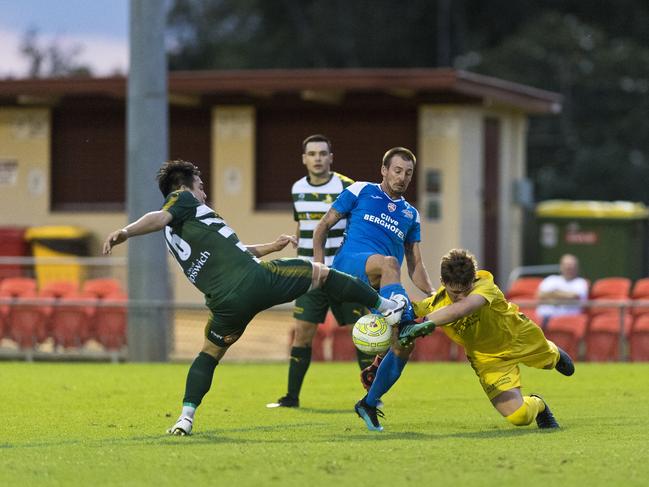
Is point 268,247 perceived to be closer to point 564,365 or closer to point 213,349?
point 213,349

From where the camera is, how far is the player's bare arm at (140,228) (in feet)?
29.6

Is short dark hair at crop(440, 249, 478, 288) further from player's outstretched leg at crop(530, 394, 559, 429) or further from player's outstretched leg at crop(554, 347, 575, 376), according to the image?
player's outstretched leg at crop(554, 347, 575, 376)

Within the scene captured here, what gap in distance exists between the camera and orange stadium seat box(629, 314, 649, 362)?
57.8ft

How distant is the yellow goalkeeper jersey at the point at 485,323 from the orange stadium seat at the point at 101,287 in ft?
35.2

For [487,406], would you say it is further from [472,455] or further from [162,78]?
[162,78]

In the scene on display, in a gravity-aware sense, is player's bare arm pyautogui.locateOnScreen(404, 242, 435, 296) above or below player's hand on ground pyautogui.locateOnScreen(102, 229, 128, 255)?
below

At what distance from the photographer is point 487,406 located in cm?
1212

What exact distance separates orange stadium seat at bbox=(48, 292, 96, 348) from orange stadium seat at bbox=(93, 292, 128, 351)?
0.11m

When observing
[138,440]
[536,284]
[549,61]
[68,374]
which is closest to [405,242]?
[138,440]

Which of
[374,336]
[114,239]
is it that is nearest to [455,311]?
[374,336]

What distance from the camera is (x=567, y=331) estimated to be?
58.4 feet

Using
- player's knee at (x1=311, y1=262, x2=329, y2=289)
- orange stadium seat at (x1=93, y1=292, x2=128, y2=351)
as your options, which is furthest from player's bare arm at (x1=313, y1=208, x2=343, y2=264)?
orange stadium seat at (x1=93, y1=292, x2=128, y2=351)

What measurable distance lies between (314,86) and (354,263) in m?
13.5

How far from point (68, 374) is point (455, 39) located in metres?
35.7
